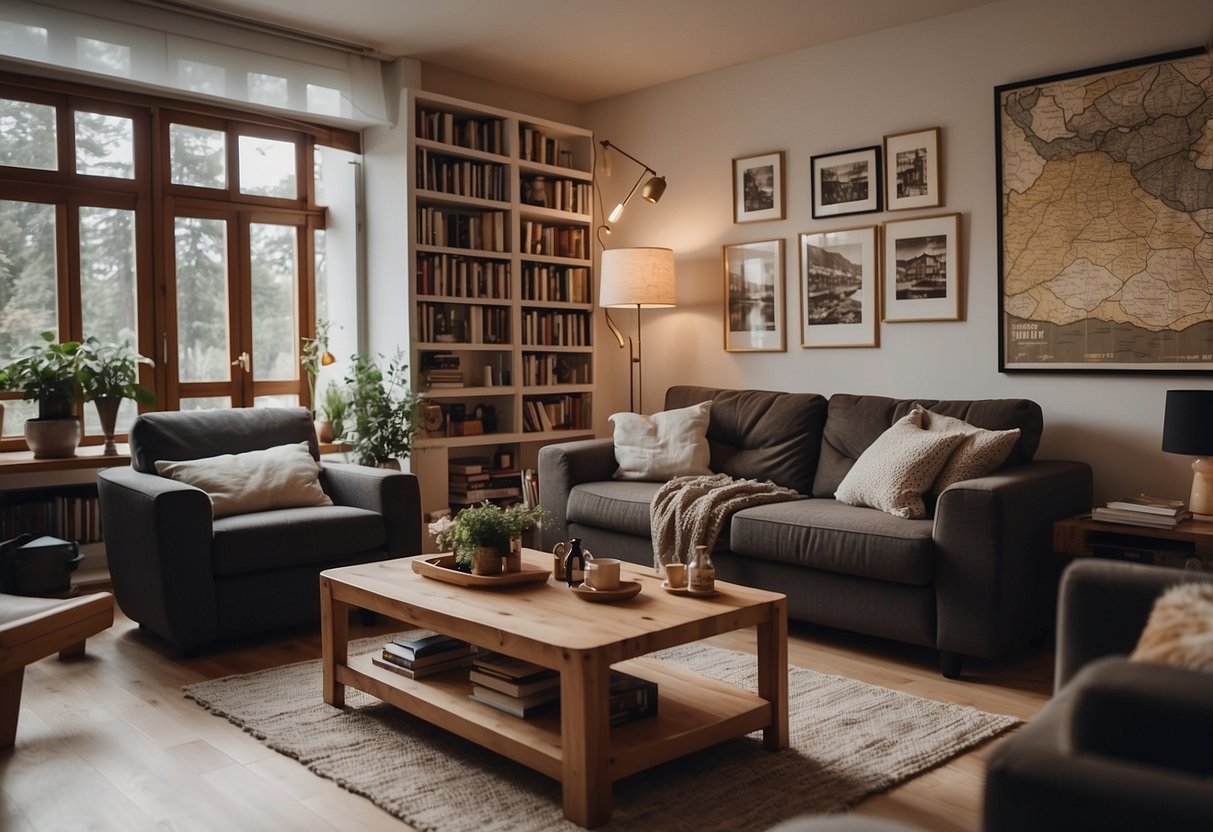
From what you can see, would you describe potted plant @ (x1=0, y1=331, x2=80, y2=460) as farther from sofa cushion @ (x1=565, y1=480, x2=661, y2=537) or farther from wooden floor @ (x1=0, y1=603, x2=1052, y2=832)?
sofa cushion @ (x1=565, y1=480, x2=661, y2=537)

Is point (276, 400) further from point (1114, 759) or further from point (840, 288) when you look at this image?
point (1114, 759)

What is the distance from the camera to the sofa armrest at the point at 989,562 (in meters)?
3.18

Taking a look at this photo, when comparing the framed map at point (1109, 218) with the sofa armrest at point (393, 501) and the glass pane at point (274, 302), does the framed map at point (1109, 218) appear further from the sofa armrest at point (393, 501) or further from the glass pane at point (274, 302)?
the glass pane at point (274, 302)

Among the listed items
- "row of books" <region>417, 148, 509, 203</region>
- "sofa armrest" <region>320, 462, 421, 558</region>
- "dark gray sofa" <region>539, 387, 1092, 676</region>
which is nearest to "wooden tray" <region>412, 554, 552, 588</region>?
"dark gray sofa" <region>539, 387, 1092, 676</region>

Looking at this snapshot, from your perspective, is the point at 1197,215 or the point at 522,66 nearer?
the point at 1197,215

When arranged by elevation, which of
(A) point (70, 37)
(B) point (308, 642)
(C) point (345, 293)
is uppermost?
(A) point (70, 37)

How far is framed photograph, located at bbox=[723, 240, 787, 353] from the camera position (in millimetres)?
5113

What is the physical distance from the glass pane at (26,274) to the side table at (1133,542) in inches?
171

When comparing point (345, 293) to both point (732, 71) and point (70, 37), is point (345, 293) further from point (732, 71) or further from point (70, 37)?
point (732, 71)

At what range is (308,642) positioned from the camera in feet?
12.3

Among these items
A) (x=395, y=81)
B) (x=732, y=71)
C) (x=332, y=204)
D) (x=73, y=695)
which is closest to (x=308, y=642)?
(x=73, y=695)

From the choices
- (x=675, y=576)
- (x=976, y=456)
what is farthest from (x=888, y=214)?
(x=675, y=576)

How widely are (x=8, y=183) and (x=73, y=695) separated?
2435 millimetres

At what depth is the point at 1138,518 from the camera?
3.32 meters
